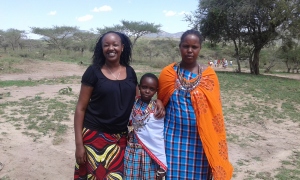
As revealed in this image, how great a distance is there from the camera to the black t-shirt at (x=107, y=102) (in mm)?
1827

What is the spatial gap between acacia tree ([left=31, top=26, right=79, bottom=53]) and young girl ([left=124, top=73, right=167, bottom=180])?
2692cm

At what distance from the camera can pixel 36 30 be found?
2777cm

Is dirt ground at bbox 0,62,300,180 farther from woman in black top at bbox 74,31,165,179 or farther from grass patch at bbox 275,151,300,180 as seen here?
woman in black top at bbox 74,31,165,179

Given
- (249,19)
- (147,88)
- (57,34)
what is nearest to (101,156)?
(147,88)

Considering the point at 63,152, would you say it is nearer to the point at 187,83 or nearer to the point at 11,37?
the point at 187,83

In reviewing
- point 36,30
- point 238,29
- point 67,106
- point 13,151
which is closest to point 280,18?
point 238,29

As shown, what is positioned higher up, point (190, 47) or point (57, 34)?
point (57, 34)

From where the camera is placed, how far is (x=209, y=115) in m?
1.90

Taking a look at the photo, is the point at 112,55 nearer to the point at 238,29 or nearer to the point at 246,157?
the point at 246,157

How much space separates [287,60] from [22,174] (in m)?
22.8

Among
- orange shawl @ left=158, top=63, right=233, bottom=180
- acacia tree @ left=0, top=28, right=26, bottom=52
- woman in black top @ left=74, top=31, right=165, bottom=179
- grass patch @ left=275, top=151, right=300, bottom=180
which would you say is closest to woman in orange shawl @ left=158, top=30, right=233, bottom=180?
orange shawl @ left=158, top=63, right=233, bottom=180

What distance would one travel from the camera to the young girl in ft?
6.34

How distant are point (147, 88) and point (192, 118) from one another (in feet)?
1.15

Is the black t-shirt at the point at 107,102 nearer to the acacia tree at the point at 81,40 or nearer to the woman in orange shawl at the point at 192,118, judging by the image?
the woman in orange shawl at the point at 192,118
